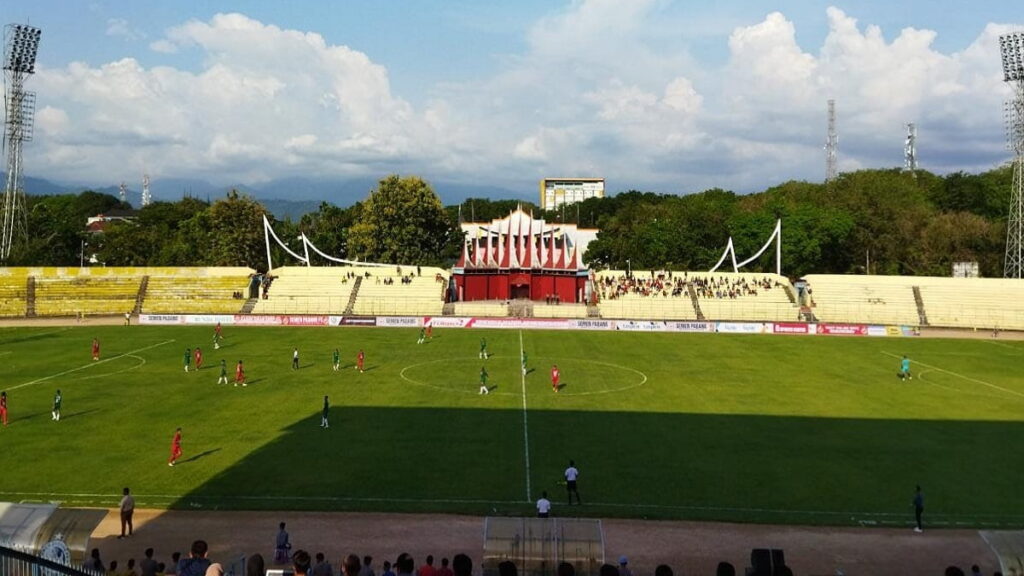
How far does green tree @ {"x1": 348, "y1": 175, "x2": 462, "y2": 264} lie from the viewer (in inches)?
4119

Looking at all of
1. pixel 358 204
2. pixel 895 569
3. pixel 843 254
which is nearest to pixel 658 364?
pixel 895 569

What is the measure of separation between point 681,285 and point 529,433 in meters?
51.6

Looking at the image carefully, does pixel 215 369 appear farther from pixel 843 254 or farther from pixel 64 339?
pixel 843 254

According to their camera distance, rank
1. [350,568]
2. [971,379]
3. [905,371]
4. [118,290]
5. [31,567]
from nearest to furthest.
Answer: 1. [31,567]
2. [350,568]
3. [905,371]
4. [971,379]
5. [118,290]

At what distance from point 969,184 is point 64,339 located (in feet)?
384

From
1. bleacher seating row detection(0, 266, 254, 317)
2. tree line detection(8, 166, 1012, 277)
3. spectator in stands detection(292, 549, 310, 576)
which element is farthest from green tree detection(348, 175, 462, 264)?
spectator in stands detection(292, 549, 310, 576)

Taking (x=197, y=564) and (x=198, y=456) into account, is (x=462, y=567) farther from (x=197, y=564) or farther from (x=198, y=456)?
(x=198, y=456)

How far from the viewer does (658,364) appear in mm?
48469

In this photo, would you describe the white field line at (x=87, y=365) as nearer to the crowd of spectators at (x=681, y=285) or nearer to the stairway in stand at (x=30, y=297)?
the stairway in stand at (x=30, y=297)

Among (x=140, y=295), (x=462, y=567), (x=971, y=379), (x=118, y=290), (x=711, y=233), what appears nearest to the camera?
(x=462, y=567)

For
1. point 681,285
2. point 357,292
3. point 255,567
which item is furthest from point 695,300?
point 255,567

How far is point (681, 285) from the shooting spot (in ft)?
261

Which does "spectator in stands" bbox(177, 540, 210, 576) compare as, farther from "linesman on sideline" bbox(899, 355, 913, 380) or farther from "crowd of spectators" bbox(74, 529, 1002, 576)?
"linesman on sideline" bbox(899, 355, 913, 380)

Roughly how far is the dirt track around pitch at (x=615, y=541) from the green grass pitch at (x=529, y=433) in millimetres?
971
